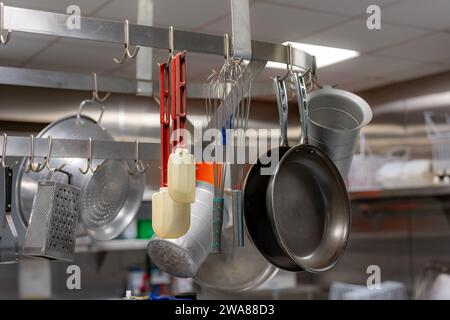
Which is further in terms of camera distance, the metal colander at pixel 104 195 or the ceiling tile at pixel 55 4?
the ceiling tile at pixel 55 4

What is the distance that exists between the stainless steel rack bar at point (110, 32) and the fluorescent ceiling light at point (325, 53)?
1.04 meters

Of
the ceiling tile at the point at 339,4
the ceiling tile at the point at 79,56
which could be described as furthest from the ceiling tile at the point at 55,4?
the ceiling tile at the point at 339,4

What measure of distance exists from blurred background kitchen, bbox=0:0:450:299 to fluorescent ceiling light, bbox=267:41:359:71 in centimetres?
1

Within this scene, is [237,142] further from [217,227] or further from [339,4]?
[339,4]

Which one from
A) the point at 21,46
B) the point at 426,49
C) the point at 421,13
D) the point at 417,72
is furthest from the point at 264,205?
the point at 417,72

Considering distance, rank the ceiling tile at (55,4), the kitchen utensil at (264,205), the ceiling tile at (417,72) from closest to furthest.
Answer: the kitchen utensil at (264,205) → the ceiling tile at (55,4) → the ceiling tile at (417,72)

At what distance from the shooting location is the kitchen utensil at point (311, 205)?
90 cm

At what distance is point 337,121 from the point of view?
1.05 m

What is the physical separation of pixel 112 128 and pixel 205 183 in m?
1.56

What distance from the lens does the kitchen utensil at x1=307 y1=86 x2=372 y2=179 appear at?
955 mm

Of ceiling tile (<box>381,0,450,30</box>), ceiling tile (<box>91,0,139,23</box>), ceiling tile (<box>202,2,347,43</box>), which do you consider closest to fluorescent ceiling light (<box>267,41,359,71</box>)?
ceiling tile (<box>202,2,347,43</box>)

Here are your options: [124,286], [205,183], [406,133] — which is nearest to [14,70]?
[205,183]

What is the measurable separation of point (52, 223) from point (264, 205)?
0.31 meters

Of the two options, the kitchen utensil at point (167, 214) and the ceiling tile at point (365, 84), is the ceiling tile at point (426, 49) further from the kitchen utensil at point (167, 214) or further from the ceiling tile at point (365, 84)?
the kitchen utensil at point (167, 214)
